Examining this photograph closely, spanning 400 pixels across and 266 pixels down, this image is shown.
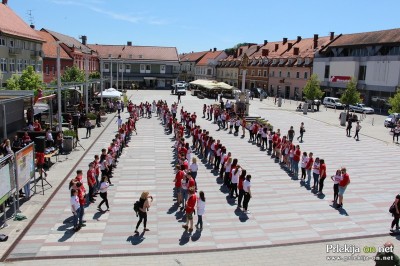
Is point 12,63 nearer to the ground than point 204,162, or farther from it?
farther from it

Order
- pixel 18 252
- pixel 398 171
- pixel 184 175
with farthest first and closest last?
1. pixel 398 171
2. pixel 184 175
3. pixel 18 252

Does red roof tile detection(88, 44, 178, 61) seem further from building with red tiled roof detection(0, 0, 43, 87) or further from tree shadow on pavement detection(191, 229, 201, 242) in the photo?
tree shadow on pavement detection(191, 229, 201, 242)

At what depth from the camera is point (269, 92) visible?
7550 cm

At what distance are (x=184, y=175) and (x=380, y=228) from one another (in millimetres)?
6676

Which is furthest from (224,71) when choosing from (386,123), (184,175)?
(184,175)

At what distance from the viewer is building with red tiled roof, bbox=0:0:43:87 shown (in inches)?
1493

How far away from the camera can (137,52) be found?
3376 inches

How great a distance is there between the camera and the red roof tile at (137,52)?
8462 centimetres

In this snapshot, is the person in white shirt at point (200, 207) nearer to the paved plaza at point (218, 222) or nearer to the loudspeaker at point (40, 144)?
the paved plaza at point (218, 222)

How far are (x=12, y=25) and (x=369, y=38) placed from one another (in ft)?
151

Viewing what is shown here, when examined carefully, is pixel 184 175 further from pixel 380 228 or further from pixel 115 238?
pixel 380 228

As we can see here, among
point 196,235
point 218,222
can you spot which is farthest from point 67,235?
point 218,222

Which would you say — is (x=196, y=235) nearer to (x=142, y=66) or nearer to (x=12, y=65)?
(x=12, y=65)

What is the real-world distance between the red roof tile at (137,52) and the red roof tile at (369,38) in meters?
37.9
